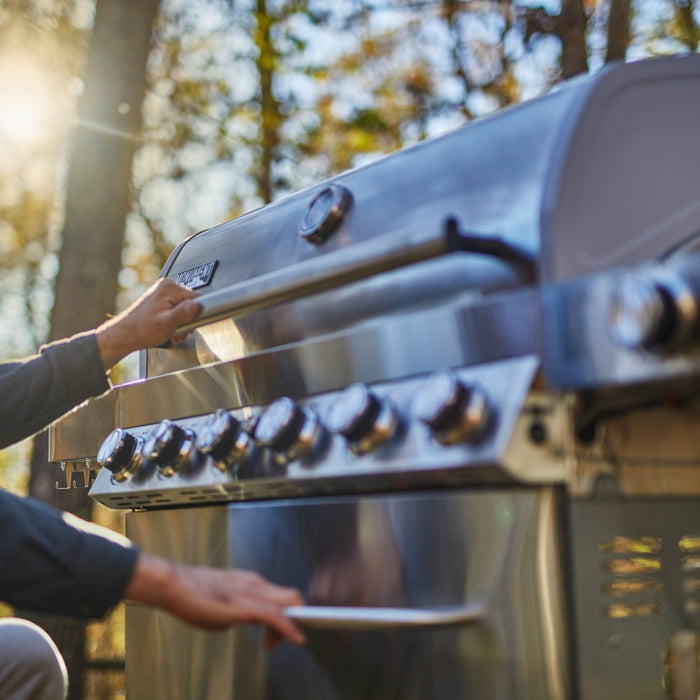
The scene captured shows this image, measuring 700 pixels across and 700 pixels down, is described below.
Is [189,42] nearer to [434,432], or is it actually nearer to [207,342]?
[207,342]

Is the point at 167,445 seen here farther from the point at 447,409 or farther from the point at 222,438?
the point at 447,409

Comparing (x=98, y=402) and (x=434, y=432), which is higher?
(x=98, y=402)

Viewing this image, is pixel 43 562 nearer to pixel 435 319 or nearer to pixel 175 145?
pixel 435 319

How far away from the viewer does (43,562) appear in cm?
127

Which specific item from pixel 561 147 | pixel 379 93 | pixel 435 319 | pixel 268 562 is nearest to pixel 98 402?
pixel 268 562

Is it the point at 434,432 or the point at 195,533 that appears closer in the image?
the point at 434,432

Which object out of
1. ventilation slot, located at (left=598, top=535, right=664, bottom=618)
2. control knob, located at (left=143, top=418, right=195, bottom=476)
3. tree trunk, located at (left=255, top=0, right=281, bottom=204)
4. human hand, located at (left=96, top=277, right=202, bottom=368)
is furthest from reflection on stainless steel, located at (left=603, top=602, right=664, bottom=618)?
tree trunk, located at (left=255, top=0, right=281, bottom=204)

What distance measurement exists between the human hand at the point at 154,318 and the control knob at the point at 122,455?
0.21m

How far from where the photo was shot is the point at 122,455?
1.96 meters

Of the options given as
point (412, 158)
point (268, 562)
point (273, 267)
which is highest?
point (412, 158)

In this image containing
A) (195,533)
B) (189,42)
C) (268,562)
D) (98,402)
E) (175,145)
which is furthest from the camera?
(175,145)

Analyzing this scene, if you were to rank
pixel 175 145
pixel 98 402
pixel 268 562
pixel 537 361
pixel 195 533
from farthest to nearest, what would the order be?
1. pixel 175 145
2. pixel 98 402
3. pixel 195 533
4. pixel 268 562
5. pixel 537 361

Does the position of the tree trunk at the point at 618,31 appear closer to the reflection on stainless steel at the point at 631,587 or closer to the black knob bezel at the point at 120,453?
the black knob bezel at the point at 120,453

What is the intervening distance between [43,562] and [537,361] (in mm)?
719
